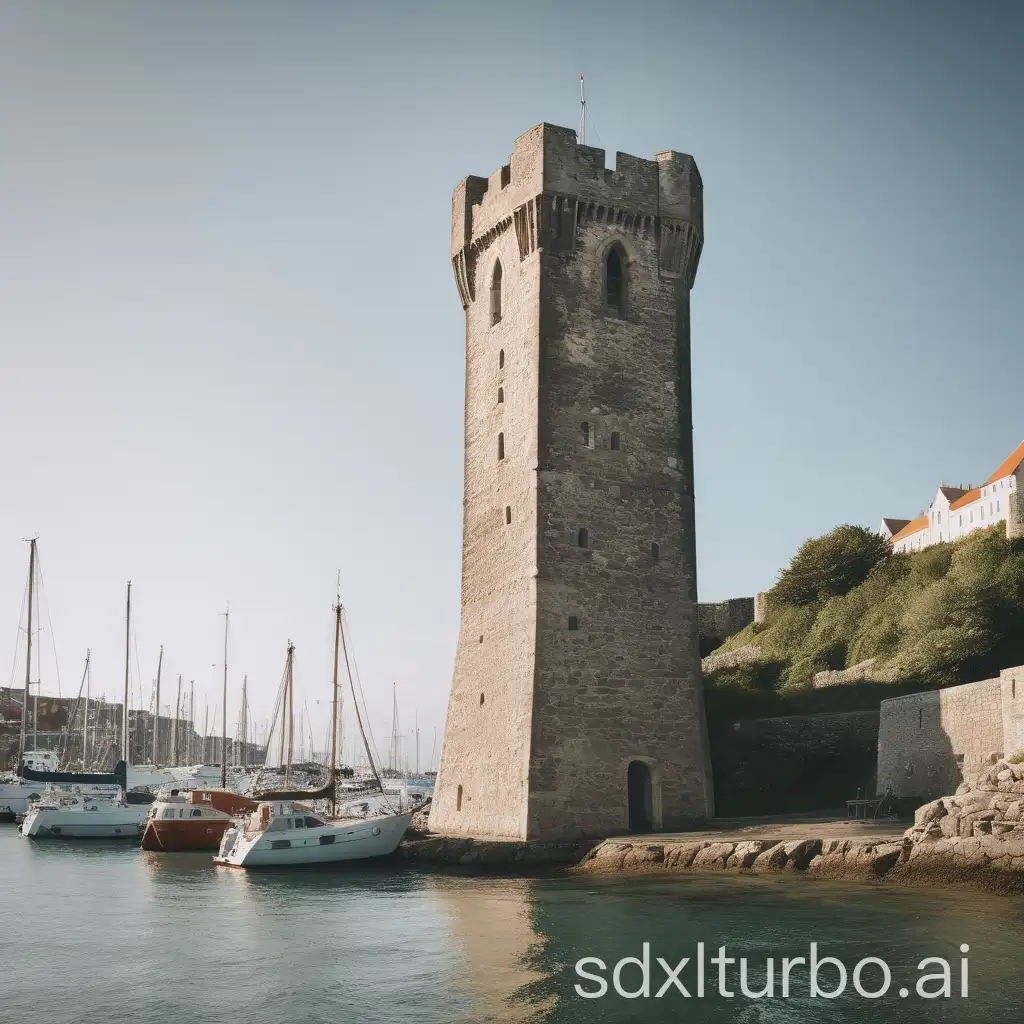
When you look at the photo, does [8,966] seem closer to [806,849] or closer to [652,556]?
[806,849]

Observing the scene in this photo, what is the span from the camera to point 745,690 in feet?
121

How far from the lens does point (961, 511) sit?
184ft

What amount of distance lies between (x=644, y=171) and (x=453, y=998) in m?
21.9

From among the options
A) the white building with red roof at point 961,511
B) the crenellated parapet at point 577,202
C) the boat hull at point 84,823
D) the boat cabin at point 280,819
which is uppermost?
the crenellated parapet at point 577,202

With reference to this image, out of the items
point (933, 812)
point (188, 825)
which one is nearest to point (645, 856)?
point (933, 812)

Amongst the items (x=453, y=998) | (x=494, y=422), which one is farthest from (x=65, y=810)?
(x=453, y=998)

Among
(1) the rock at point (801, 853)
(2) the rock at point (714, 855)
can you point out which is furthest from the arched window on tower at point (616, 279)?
(1) the rock at point (801, 853)

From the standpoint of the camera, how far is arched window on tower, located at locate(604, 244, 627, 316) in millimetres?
28547

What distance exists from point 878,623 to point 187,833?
22930 mm

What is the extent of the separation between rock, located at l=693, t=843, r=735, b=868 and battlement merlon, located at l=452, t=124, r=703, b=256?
614 inches

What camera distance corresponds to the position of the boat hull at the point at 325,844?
27.7m

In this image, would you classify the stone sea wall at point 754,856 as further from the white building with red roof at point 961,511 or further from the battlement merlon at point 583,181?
the white building with red roof at point 961,511

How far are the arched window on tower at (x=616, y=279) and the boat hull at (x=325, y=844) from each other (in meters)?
13.7

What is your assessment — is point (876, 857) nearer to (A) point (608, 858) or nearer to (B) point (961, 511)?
(A) point (608, 858)
